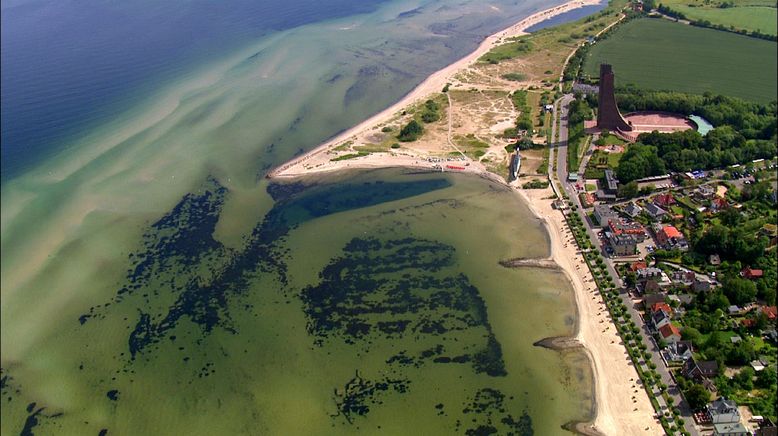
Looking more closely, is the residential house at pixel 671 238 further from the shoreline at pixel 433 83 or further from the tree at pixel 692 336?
the shoreline at pixel 433 83

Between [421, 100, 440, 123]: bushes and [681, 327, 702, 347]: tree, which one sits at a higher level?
[421, 100, 440, 123]: bushes

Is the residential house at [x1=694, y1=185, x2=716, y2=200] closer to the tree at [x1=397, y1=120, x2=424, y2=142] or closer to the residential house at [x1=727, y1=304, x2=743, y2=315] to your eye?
the residential house at [x1=727, y1=304, x2=743, y2=315]

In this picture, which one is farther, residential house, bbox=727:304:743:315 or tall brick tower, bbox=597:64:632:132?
tall brick tower, bbox=597:64:632:132

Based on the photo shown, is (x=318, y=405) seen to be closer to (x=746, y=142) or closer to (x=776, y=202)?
(x=776, y=202)

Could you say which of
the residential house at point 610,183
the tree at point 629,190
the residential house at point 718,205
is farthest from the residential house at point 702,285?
the residential house at point 610,183

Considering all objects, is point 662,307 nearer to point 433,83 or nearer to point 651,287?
point 651,287

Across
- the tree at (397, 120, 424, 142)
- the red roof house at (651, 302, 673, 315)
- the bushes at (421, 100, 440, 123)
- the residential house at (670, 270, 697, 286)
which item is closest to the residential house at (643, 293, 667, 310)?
the red roof house at (651, 302, 673, 315)
